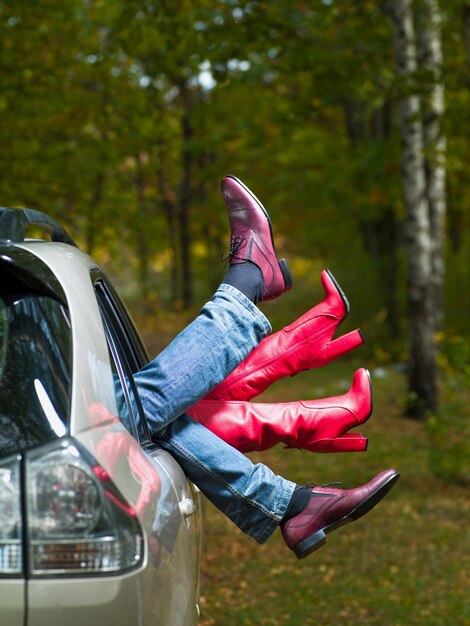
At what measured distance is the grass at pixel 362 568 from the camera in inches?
226

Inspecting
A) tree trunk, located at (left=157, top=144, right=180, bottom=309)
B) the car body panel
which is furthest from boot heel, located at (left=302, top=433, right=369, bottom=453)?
tree trunk, located at (left=157, top=144, right=180, bottom=309)

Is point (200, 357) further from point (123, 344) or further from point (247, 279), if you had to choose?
point (247, 279)

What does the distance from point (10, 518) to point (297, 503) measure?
1507mm

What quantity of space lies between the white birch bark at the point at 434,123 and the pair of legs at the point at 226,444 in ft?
21.9

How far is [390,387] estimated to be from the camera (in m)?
17.6

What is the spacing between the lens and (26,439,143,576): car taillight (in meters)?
2.05

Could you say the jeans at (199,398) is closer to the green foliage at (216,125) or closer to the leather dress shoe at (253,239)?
the leather dress shoe at (253,239)

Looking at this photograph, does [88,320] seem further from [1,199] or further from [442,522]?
[1,199]

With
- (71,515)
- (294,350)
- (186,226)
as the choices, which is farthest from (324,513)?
(186,226)

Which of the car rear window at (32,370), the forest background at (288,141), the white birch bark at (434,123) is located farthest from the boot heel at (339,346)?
the white birch bark at (434,123)

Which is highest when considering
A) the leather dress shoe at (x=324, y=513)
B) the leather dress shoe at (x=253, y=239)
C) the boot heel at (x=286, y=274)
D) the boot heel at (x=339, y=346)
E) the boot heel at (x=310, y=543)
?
the leather dress shoe at (x=253, y=239)

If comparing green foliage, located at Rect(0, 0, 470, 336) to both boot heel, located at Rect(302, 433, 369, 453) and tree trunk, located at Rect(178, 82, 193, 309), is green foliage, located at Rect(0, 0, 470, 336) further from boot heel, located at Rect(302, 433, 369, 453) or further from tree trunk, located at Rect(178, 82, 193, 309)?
boot heel, located at Rect(302, 433, 369, 453)

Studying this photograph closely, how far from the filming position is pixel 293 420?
3.58 metres

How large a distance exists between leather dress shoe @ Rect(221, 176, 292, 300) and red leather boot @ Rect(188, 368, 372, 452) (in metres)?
0.44
